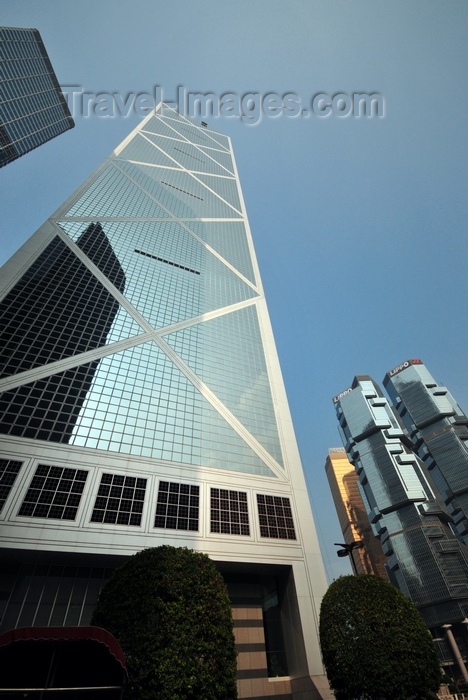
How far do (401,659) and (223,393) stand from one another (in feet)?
73.1

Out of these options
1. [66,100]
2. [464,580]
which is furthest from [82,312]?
[66,100]

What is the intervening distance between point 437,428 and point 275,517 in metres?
134

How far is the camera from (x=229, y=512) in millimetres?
25953

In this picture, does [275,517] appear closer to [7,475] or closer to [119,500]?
[119,500]

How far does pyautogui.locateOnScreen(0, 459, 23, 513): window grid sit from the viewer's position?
67.3 ft

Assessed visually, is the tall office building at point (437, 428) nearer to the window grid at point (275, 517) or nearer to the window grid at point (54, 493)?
the window grid at point (275, 517)

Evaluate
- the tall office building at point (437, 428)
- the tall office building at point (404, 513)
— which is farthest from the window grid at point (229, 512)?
the tall office building at point (437, 428)

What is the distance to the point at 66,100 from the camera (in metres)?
130

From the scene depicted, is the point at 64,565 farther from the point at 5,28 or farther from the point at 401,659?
the point at 5,28

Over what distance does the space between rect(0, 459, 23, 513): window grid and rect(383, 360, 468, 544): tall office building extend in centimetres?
14017

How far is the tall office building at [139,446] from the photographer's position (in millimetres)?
21141

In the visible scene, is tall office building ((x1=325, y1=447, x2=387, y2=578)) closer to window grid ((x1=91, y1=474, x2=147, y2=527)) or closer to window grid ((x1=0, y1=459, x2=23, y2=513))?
window grid ((x1=91, y1=474, x2=147, y2=527))

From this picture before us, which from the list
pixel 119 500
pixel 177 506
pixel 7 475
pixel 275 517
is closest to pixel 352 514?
pixel 275 517

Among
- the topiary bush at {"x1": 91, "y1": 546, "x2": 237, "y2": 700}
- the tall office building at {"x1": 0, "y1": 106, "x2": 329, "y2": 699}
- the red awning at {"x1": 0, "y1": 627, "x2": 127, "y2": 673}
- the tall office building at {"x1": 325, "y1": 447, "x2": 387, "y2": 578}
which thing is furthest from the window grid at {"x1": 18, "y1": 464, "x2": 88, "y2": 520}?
the tall office building at {"x1": 325, "y1": 447, "x2": 387, "y2": 578}
